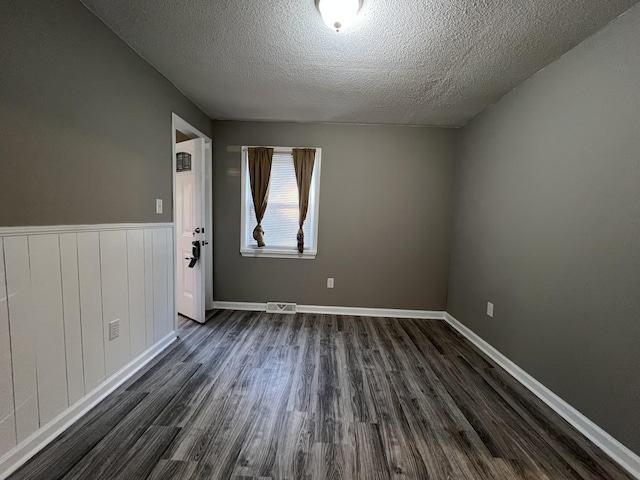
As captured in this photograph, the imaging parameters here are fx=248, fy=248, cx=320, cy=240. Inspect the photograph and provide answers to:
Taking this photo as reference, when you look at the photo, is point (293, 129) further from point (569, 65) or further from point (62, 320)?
point (62, 320)

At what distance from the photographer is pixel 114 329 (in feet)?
5.50

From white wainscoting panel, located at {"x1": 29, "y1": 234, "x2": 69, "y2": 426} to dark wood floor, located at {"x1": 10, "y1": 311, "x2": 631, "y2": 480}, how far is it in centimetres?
22

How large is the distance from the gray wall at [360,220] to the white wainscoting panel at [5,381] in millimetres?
2119

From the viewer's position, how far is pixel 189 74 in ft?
6.73

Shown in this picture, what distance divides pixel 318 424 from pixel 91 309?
153cm

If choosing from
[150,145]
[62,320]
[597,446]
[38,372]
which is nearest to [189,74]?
[150,145]

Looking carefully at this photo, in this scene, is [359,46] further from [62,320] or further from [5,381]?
[5,381]

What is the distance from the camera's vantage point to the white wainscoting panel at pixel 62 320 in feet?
3.68

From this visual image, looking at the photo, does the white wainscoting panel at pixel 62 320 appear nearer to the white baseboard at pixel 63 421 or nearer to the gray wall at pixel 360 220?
the white baseboard at pixel 63 421

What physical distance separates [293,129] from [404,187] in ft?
5.11

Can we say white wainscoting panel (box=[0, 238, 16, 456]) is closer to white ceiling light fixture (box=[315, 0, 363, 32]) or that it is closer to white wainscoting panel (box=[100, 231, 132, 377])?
white wainscoting panel (box=[100, 231, 132, 377])

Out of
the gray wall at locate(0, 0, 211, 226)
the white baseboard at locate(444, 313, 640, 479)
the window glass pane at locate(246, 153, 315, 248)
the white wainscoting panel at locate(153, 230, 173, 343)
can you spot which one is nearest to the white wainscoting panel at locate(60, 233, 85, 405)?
the gray wall at locate(0, 0, 211, 226)

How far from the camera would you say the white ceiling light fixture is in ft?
4.25

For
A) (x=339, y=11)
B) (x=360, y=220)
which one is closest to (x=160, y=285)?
(x=360, y=220)
